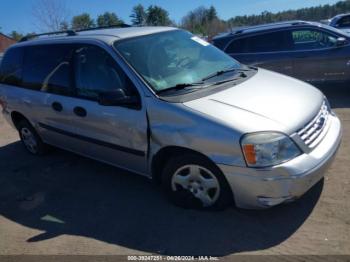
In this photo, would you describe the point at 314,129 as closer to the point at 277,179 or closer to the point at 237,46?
the point at 277,179

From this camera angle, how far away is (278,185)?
321 centimetres

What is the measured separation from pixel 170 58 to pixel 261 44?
14.8 feet

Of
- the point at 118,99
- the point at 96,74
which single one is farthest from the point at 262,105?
the point at 96,74

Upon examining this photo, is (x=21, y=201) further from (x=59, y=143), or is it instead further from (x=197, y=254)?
(x=197, y=254)

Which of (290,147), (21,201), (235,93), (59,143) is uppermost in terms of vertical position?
(235,93)

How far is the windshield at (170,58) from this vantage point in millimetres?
3980

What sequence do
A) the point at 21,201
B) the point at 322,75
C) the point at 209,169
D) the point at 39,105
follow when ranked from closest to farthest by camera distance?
1. the point at 209,169
2. the point at 21,201
3. the point at 39,105
4. the point at 322,75

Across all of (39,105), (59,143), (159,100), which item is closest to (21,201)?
(59,143)

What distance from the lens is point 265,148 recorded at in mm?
3174

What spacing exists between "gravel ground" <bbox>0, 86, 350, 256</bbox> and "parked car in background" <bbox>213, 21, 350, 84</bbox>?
10.4 ft

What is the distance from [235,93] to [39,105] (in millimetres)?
2813

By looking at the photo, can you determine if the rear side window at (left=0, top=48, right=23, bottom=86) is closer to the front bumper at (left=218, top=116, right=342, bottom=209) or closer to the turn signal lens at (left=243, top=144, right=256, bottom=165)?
the front bumper at (left=218, top=116, right=342, bottom=209)

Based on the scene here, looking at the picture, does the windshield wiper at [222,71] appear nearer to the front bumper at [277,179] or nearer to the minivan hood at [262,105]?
the minivan hood at [262,105]

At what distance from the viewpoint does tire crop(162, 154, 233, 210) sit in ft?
11.7
